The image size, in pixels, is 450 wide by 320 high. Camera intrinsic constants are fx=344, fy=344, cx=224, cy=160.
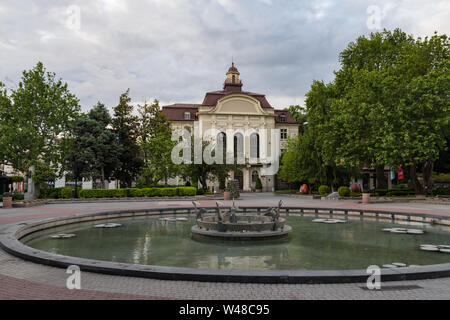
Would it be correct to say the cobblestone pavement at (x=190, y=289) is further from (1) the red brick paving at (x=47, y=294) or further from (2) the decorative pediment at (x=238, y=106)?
(2) the decorative pediment at (x=238, y=106)

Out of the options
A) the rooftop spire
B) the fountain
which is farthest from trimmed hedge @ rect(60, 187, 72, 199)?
the rooftop spire

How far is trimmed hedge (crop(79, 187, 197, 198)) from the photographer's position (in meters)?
31.6

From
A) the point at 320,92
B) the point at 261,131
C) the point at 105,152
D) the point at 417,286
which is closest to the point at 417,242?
the point at 417,286

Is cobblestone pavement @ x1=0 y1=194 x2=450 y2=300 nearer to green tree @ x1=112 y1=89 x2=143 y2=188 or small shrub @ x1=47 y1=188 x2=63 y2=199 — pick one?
small shrub @ x1=47 y1=188 x2=63 y2=199

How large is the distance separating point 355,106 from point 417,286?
27.0 m

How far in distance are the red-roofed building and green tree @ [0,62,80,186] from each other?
2173cm

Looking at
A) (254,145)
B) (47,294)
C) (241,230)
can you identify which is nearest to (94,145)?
(254,145)

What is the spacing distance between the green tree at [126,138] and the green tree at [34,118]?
32.5 ft

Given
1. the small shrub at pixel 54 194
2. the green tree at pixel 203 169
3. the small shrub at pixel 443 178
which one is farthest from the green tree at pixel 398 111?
the small shrub at pixel 54 194

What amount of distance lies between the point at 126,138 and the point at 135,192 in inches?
492

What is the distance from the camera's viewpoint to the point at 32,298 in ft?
17.4

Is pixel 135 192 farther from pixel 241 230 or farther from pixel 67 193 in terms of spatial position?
pixel 241 230
